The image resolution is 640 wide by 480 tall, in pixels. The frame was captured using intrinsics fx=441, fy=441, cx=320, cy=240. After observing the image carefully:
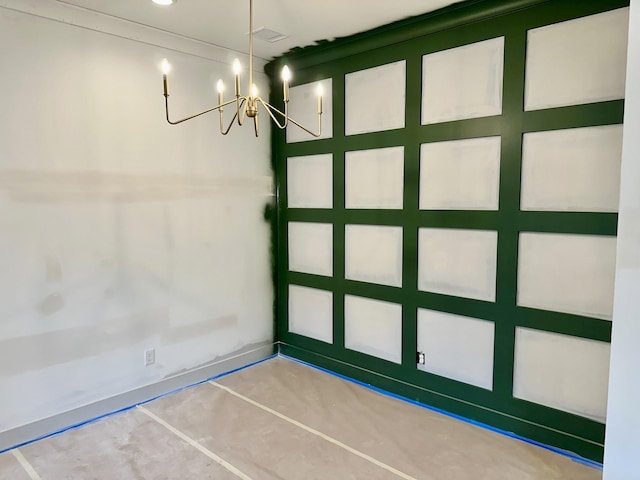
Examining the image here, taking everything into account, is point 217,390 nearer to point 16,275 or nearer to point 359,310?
point 359,310

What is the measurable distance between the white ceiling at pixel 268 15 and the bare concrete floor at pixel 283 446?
8.92 feet

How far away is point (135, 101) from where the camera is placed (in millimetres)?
3141

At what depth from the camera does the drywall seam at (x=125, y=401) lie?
2.72 metres

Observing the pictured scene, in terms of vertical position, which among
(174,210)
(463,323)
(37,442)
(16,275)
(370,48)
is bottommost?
(37,442)

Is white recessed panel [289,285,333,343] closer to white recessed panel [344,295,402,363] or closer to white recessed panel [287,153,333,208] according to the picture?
white recessed panel [344,295,402,363]

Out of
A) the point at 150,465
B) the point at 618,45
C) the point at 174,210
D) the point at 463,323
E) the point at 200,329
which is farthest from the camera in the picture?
the point at 200,329

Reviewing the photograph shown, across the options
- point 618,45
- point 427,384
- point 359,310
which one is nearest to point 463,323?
point 427,384

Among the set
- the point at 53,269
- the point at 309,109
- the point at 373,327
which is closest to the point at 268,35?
the point at 309,109

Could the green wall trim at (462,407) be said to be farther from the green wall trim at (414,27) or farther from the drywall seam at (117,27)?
the drywall seam at (117,27)

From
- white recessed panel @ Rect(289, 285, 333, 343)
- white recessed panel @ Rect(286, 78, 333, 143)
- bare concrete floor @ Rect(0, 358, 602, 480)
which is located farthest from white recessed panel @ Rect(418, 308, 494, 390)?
white recessed panel @ Rect(286, 78, 333, 143)

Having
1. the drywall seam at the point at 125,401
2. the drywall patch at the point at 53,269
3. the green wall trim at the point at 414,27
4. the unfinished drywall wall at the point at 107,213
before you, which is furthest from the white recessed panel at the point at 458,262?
the drywall patch at the point at 53,269

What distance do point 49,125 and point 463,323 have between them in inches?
117

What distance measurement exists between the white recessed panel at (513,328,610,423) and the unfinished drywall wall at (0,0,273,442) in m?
2.31

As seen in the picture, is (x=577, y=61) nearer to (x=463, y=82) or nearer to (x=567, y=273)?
(x=463, y=82)
